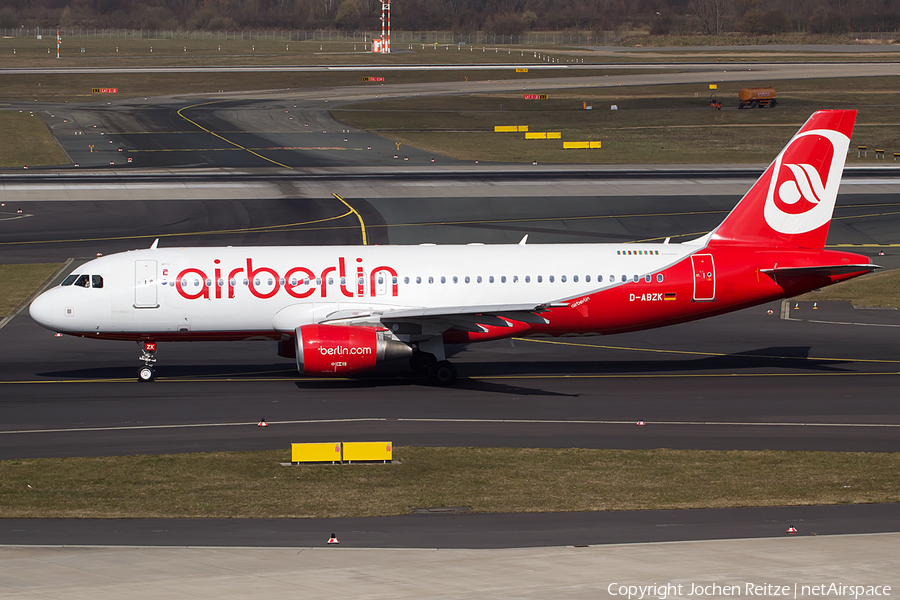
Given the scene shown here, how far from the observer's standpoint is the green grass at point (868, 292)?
4756cm

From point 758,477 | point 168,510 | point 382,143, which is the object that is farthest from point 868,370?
point 382,143

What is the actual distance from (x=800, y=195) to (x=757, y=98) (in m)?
87.9

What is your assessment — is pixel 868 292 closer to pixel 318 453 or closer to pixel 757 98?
pixel 318 453

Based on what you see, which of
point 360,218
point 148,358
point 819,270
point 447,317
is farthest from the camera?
point 360,218

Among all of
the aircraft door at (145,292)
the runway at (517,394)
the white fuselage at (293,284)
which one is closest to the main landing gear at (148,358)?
the runway at (517,394)

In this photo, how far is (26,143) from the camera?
3821 inches

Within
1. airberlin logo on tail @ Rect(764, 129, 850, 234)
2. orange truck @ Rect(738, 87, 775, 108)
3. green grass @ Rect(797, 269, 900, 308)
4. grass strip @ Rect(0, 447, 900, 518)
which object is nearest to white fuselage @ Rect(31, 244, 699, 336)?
airberlin logo on tail @ Rect(764, 129, 850, 234)

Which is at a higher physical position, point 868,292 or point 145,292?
point 145,292

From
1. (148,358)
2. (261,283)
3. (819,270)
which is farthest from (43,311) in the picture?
(819,270)

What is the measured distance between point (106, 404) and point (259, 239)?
2748 cm

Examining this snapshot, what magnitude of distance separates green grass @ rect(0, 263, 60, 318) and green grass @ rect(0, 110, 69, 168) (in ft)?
125

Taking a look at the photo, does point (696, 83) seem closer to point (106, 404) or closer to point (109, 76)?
point (109, 76)

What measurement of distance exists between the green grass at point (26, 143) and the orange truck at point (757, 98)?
251 feet

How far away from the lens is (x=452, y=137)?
103 m
